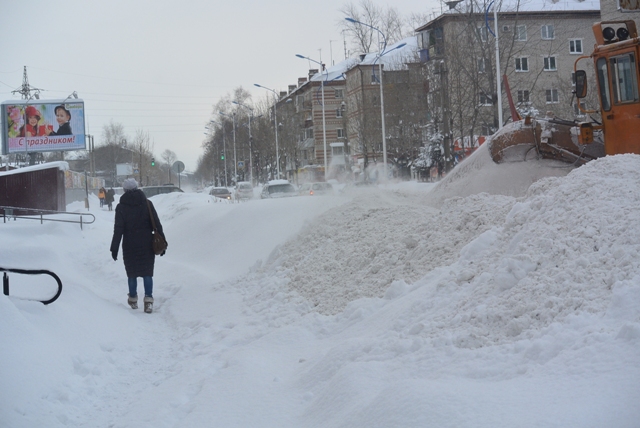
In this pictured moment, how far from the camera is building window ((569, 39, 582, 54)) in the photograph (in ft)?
186

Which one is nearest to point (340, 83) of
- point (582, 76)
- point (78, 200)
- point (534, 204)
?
point (78, 200)

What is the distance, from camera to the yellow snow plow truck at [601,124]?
1218 cm

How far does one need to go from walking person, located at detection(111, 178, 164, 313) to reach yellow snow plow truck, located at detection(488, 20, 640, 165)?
7.78m

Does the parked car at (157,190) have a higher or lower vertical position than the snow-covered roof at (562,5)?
lower

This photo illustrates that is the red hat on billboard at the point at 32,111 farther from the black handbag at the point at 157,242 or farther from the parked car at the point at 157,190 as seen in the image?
the black handbag at the point at 157,242

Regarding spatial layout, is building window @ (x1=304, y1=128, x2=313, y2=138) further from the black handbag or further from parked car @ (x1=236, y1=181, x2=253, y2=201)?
the black handbag

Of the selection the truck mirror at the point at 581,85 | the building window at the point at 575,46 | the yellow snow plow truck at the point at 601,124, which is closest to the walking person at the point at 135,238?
the truck mirror at the point at 581,85

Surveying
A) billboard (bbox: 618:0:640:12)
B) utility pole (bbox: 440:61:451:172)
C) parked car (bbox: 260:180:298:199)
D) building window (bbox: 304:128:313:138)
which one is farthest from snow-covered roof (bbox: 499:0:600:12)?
billboard (bbox: 618:0:640:12)

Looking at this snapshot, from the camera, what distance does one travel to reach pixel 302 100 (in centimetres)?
9956

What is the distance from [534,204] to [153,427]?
4175mm

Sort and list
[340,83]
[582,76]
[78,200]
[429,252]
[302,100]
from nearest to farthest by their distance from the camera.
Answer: [429,252], [582,76], [78,200], [340,83], [302,100]

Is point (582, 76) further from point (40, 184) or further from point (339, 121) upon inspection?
point (339, 121)

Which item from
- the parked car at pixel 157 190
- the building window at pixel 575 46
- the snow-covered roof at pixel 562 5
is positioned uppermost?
the snow-covered roof at pixel 562 5

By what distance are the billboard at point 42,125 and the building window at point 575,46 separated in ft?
128
